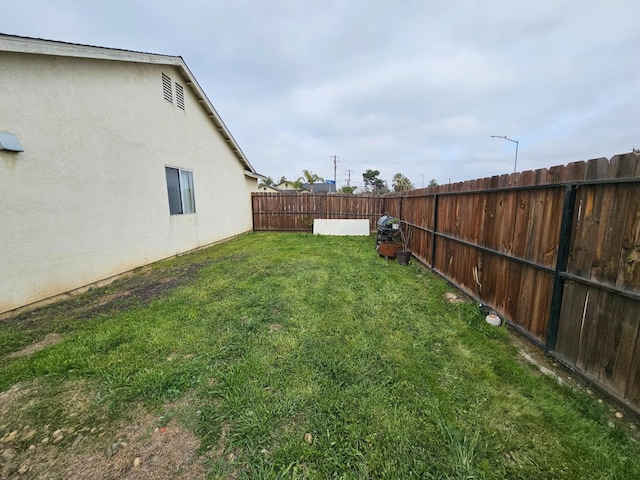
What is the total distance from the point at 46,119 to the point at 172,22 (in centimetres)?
532

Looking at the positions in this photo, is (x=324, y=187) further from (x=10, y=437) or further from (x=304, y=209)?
(x=10, y=437)

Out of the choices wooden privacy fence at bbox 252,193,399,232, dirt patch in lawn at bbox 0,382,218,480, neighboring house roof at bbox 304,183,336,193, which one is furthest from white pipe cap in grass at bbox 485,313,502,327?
neighboring house roof at bbox 304,183,336,193

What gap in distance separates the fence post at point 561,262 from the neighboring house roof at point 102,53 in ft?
21.3

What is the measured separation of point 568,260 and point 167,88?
8.59 meters

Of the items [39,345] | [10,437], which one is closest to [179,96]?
[39,345]

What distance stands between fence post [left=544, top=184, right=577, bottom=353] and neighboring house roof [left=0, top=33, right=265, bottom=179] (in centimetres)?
650

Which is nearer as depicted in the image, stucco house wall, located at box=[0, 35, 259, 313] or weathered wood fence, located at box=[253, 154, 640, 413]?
weathered wood fence, located at box=[253, 154, 640, 413]

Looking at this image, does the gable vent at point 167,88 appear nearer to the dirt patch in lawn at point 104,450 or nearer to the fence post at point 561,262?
the dirt patch in lawn at point 104,450

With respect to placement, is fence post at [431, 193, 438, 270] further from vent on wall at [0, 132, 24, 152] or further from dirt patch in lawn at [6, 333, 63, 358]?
vent on wall at [0, 132, 24, 152]

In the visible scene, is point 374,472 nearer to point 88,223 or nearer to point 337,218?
point 88,223

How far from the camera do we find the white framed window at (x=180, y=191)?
259 inches

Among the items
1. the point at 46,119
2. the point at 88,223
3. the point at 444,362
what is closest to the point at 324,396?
the point at 444,362

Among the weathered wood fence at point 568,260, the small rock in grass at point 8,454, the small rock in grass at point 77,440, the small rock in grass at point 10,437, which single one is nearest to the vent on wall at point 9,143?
the small rock in grass at point 10,437

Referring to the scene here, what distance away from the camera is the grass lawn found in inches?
57.5
